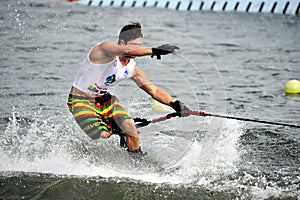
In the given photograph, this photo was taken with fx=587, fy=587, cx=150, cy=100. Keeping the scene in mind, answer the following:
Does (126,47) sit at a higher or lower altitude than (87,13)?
higher

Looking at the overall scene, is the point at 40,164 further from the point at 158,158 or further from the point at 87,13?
the point at 87,13

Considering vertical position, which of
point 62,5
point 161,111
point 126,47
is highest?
point 126,47

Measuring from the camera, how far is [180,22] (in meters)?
21.1

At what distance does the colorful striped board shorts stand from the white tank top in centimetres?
13

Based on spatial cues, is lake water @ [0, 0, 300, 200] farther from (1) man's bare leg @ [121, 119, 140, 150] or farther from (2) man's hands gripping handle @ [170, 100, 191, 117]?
(2) man's hands gripping handle @ [170, 100, 191, 117]

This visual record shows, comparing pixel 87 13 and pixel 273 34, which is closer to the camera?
pixel 273 34

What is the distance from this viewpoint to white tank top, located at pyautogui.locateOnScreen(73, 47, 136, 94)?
7246 mm

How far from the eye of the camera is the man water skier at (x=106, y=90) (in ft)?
23.3

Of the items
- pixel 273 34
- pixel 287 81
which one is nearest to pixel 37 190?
pixel 287 81

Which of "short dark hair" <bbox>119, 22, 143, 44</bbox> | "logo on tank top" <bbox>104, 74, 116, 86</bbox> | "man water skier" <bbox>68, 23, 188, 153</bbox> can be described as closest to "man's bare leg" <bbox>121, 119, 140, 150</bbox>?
"man water skier" <bbox>68, 23, 188, 153</bbox>

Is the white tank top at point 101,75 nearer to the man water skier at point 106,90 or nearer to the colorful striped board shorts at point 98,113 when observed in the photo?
the man water skier at point 106,90

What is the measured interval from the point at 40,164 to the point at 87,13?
1456 centimetres

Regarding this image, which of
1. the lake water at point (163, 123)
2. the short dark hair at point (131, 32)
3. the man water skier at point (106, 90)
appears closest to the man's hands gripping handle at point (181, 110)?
the man water skier at point (106, 90)

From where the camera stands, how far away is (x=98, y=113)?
24.6ft
